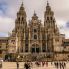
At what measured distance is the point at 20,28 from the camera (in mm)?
86375

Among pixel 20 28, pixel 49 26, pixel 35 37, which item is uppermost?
pixel 49 26

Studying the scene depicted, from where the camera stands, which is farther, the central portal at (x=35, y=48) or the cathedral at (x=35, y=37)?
the central portal at (x=35, y=48)

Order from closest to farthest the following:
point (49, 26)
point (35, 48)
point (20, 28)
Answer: point (35, 48) → point (20, 28) → point (49, 26)

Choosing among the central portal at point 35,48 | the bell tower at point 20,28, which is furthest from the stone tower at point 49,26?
the bell tower at point 20,28

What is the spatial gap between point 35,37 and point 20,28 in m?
6.81

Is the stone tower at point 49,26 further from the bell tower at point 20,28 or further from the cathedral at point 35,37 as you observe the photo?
the bell tower at point 20,28

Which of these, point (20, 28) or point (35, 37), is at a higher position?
point (20, 28)

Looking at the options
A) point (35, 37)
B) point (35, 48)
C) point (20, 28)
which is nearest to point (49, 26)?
point (35, 37)

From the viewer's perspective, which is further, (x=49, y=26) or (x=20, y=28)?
(x=49, y=26)

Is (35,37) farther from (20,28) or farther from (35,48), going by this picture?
(20,28)

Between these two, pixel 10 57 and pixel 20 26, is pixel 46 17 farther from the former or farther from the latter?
pixel 10 57

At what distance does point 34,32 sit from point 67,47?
14.2 m

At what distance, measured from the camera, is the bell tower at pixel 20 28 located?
8556cm

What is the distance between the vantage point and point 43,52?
82.9 metres
